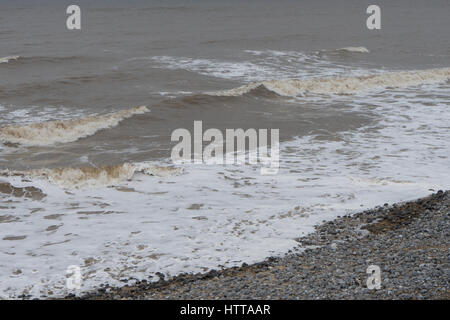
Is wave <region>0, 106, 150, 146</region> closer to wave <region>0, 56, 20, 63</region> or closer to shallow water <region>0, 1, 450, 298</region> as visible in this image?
shallow water <region>0, 1, 450, 298</region>

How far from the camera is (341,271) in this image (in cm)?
593

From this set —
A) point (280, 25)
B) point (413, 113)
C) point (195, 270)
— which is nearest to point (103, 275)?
point (195, 270)

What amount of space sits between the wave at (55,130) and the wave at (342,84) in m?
4.59

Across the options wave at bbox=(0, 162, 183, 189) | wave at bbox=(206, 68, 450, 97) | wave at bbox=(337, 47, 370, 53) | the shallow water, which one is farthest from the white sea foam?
wave at bbox=(337, 47, 370, 53)

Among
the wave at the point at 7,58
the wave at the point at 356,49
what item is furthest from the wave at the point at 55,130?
the wave at the point at 356,49

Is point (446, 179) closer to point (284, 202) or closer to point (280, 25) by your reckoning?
point (284, 202)

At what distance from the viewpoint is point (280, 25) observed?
4562cm

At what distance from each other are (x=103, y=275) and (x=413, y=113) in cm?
1192

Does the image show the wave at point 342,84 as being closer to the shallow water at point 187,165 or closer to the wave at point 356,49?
the shallow water at point 187,165

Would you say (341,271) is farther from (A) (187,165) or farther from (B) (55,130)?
(B) (55,130)

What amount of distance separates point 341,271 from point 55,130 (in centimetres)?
990

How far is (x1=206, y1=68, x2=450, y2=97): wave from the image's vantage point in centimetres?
1956

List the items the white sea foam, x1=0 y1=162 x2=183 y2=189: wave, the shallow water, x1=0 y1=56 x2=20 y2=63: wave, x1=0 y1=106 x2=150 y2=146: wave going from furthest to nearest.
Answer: x1=0 y1=56 x2=20 y2=63: wave → x1=0 y1=106 x2=150 y2=146: wave → x1=0 y1=162 x2=183 y2=189: wave → the shallow water → the white sea foam

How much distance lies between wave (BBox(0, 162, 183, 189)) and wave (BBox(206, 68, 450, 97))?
25.8ft
